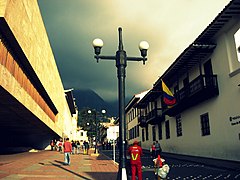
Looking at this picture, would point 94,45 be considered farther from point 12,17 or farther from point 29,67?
point 29,67

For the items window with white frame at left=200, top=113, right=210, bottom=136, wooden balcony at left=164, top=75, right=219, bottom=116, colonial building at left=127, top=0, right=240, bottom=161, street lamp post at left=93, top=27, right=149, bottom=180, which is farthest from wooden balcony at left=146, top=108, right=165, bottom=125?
street lamp post at left=93, top=27, right=149, bottom=180

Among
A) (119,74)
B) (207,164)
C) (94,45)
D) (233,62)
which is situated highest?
(233,62)

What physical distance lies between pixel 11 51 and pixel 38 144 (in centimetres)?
3316

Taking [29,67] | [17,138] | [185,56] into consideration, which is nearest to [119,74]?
[29,67]

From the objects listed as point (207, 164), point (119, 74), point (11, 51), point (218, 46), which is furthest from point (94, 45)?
point (218, 46)

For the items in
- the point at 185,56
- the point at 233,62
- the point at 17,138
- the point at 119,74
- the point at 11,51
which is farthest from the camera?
the point at 17,138

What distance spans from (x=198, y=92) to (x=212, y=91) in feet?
3.00

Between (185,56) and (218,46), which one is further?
(185,56)

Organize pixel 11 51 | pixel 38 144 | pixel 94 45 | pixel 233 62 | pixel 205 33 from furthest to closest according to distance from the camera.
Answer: pixel 38 144, pixel 205 33, pixel 233 62, pixel 11 51, pixel 94 45

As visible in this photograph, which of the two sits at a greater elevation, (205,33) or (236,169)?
(205,33)

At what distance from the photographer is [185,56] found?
58.1ft

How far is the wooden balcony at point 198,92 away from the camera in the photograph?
15688 millimetres

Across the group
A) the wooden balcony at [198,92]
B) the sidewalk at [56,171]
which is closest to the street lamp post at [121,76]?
the sidewalk at [56,171]

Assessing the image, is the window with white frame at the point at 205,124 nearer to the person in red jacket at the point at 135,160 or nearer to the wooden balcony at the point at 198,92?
the wooden balcony at the point at 198,92
